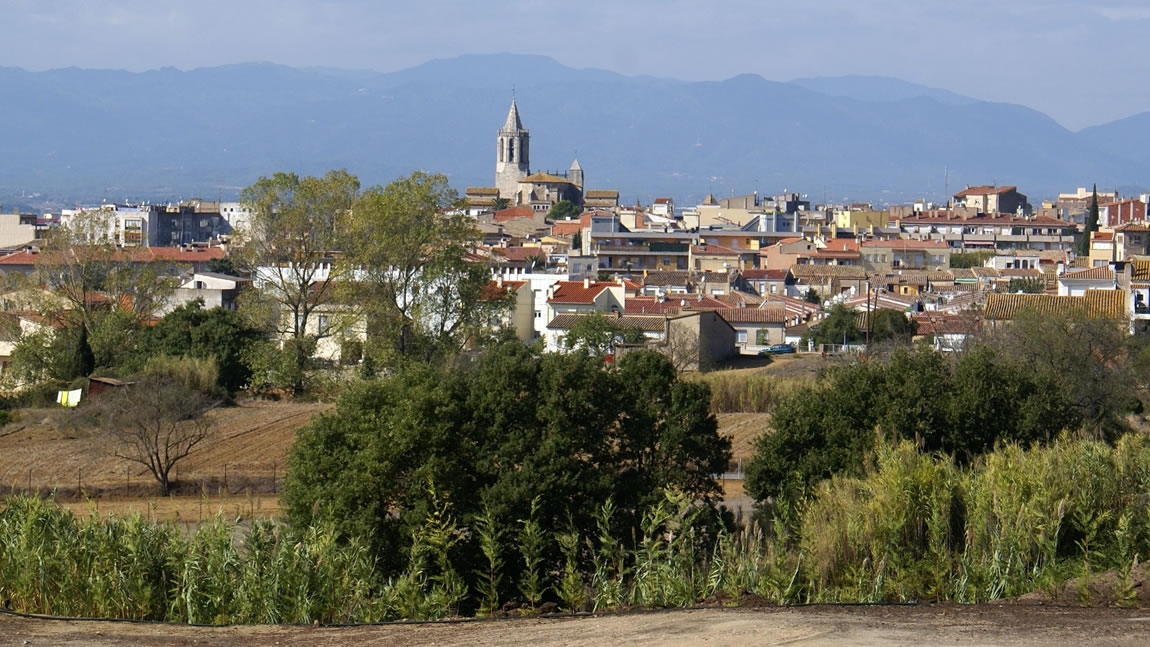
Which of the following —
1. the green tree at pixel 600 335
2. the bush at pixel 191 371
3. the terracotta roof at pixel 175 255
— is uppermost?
the terracotta roof at pixel 175 255

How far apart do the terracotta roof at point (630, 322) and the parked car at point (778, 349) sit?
301 centimetres

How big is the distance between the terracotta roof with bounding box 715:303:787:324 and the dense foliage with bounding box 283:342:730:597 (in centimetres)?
2938

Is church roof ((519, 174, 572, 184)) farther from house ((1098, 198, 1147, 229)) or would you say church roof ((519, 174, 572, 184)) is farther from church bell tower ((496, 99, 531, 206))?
house ((1098, 198, 1147, 229))

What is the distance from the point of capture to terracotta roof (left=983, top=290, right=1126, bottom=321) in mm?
36812

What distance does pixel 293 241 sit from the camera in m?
32.3

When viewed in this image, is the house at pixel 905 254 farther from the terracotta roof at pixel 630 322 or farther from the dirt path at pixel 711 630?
the dirt path at pixel 711 630

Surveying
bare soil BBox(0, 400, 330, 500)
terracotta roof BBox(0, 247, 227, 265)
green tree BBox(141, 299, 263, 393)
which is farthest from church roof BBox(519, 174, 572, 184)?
bare soil BBox(0, 400, 330, 500)

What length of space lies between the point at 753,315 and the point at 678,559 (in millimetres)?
35703

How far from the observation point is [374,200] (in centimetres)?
3186

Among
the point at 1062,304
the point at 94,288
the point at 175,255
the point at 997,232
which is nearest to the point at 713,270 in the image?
the point at 175,255

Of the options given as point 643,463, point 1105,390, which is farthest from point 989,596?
point 1105,390

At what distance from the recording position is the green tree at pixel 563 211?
4146 inches

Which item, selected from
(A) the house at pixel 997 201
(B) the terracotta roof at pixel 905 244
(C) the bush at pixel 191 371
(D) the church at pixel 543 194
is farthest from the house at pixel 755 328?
(A) the house at pixel 997 201

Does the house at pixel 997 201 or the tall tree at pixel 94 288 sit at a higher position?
the house at pixel 997 201
